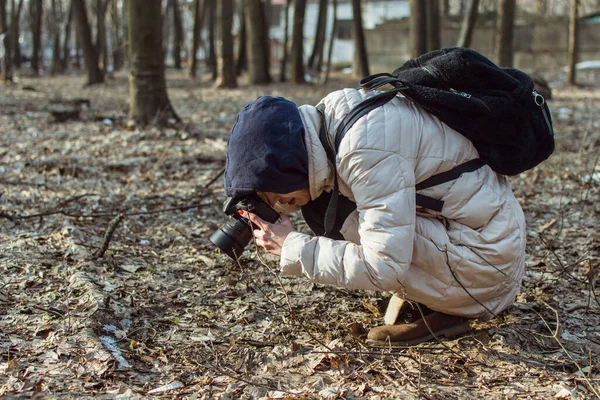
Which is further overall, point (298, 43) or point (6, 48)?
point (6, 48)

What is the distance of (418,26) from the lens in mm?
10336

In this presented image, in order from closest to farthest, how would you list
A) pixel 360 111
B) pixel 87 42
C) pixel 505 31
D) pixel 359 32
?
pixel 360 111, pixel 505 31, pixel 359 32, pixel 87 42

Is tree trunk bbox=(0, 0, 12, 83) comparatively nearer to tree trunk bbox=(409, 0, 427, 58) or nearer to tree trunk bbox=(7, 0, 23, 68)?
tree trunk bbox=(7, 0, 23, 68)

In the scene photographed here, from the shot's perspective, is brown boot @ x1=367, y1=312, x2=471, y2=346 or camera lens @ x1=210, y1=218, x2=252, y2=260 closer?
camera lens @ x1=210, y1=218, x2=252, y2=260

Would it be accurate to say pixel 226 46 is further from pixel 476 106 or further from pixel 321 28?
pixel 476 106

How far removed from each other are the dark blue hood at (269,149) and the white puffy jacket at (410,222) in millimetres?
72

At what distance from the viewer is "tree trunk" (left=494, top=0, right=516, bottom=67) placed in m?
11.2

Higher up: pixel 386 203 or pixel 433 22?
pixel 433 22

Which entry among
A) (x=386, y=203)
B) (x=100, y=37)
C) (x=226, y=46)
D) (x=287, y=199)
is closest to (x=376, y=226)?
(x=386, y=203)

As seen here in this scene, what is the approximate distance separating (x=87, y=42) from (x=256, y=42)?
4.11 m

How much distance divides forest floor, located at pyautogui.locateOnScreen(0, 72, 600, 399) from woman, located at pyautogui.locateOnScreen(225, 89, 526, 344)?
0.85 feet

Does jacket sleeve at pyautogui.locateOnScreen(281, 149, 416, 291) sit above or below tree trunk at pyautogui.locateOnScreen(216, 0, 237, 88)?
below

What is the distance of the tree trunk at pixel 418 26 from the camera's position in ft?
33.7

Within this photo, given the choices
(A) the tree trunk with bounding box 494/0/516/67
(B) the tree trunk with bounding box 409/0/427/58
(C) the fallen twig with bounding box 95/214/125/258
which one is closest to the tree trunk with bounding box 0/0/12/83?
(B) the tree trunk with bounding box 409/0/427/58
